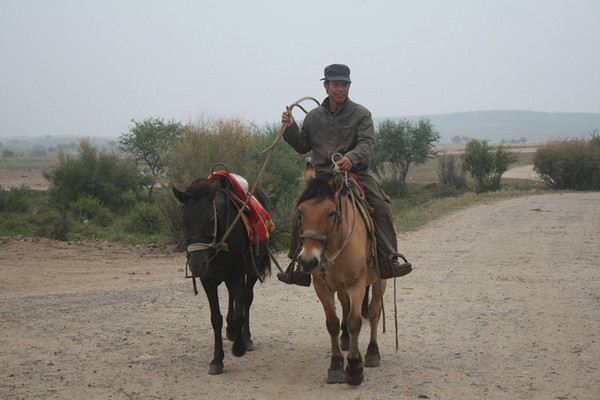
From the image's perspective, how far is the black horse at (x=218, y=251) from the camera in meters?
5.52

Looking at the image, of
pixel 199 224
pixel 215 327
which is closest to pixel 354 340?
pixel 215 327

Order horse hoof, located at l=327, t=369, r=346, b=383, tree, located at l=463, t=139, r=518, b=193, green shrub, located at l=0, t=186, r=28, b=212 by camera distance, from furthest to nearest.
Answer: tree, located at l=463, t=139, r=518, b=193, green shrub, located at l=0, t=186, r=28, b=212, horse hoof, located at l=327, t=369, r=346, b=383

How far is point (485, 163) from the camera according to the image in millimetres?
36406

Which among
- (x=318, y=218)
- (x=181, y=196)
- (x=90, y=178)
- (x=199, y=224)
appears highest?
(x=181, y=196)

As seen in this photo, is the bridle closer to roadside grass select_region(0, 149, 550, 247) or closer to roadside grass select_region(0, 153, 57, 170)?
roadside grass select_region(0, 149, 550, 247)

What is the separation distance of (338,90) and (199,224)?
2.00 metres

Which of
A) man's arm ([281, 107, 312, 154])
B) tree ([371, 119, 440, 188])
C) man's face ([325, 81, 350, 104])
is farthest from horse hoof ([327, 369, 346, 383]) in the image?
tree ([371, 119, 440, 188])

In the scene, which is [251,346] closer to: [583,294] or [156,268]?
[583,294]

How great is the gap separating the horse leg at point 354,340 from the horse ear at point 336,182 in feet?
3.05

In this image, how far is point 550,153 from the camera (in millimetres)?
33219

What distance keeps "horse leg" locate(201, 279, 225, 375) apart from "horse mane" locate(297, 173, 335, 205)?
1.60m

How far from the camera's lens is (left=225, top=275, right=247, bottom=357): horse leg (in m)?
5.90

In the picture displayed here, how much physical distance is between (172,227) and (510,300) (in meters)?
9.71

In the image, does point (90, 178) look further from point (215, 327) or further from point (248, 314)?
point (215, 327)
